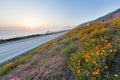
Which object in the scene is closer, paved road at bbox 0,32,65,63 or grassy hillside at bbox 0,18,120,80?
grassy hillside at bbox 0,18,120,80

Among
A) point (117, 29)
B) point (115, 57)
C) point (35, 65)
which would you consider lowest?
point (35, 65)

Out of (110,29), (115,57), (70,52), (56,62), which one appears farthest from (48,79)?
(110,29)

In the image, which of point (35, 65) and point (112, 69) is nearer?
point (112, 69)

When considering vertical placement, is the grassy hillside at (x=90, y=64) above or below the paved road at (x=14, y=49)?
above

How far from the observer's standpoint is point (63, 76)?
6816 millimetres

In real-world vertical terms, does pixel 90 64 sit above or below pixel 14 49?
above

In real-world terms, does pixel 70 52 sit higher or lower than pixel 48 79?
higher

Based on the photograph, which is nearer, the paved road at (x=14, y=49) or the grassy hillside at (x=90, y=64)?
the grassy hillside at (x=90, y=64)

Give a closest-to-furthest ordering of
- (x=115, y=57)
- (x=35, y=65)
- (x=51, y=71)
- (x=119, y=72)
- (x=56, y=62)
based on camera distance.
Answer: (x=119, y=72) → (x=115, y=57) → (x=51, y=71) → (x=56, y=62) → (x=35, y=65)

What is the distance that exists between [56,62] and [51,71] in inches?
27.7

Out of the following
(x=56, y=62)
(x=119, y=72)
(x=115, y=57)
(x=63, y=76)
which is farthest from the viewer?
(x=56, y=62)

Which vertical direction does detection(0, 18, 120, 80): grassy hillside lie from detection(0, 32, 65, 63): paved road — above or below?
above

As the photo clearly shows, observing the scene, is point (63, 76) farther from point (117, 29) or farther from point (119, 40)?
point (117, 29)

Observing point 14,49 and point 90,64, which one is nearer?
point 90,64
